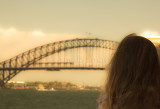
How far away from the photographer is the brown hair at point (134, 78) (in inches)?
77.6

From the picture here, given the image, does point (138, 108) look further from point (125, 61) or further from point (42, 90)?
point (42, 90)

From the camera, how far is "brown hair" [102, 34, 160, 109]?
77.6 inches

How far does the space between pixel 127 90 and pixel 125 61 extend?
0.14 meters

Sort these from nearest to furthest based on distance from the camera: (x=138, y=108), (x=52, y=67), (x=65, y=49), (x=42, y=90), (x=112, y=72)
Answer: (x=138, y=108) < (x=112, y=72) < (x=52, y=67) < (x=65, y=49) < (x=42, y=90)

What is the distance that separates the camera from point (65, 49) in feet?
226

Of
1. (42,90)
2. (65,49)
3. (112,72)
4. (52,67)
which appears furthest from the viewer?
(42,90)

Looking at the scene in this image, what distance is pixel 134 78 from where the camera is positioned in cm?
201

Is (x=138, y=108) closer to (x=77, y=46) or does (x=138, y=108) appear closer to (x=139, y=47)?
(x=139, y=47)

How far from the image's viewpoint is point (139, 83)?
79.0 inches

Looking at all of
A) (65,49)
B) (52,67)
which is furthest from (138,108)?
(65,49)

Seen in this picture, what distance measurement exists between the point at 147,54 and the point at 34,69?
58.0 m

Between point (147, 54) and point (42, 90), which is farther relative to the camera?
point (42, 90)

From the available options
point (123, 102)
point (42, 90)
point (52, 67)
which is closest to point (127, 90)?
point (123, 102)

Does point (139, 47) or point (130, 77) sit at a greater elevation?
point (139, 47)
